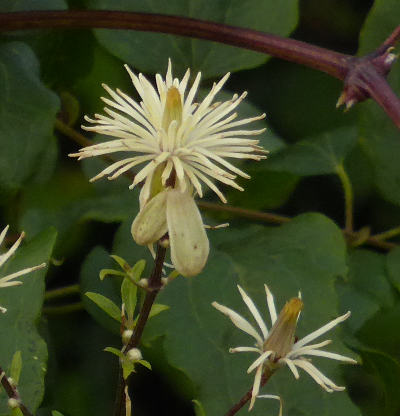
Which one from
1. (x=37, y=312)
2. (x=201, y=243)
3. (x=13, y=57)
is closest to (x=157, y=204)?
(x=201, y=243)

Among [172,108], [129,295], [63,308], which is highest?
[172,108]

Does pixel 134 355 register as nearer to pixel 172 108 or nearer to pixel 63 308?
pixel 172 108

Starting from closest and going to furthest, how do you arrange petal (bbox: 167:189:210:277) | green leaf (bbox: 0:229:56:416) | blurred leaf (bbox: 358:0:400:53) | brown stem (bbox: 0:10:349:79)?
petal (bbox: 167:189:210:277) < green leaf (bbox: 0:229:56:416) < brown stem (bbox: 0:10:349:79) < blurred leaf (bbox: 358:0:400:53)

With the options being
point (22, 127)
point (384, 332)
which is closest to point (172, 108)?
point (22, 127)

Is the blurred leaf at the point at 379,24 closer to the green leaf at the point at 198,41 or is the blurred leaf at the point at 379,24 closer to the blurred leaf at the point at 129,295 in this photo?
the green leaf at the point at 198,41

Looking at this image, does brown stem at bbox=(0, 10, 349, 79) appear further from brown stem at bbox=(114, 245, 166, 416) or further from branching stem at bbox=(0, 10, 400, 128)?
brown stem at bbox=(114, 245, 166, 416)

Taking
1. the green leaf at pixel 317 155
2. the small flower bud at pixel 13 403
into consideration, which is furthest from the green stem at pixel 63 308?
the small flower bud at pixel 13 403

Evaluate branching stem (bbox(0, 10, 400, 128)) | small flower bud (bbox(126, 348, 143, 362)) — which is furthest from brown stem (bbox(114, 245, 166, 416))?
branching stem (bbox(0, 10, 400, 128))
